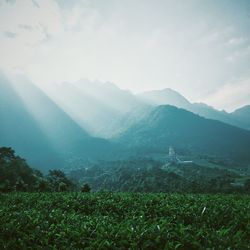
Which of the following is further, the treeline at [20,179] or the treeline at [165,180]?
the treeline at [165,180]

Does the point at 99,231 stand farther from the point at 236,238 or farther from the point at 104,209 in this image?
the point at 104,209

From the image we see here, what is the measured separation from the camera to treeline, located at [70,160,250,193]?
67.6 metres

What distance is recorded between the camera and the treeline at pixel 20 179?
4336 cm

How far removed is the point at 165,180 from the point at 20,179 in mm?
53902

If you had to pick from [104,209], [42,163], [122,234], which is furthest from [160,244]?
[42,163]

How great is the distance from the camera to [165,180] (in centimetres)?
9056

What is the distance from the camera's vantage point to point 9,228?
12727mm

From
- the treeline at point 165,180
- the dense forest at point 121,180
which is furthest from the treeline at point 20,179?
the treeline at point 165,180

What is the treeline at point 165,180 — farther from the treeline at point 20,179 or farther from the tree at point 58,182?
the treeline at point 20,179

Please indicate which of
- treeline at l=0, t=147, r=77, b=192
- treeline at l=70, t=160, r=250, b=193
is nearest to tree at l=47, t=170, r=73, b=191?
treeline at l=0, t=147, r=77, b=192

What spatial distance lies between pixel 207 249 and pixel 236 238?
6.91ft

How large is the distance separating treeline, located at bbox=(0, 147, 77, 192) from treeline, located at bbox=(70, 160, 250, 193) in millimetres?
26112

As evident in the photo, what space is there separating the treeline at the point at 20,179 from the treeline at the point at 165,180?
26.1 meters

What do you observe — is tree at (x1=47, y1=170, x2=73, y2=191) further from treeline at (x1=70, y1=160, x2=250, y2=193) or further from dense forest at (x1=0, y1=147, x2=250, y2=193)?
treeline at (x1=70, y1=160, x2=250, y2=193)
